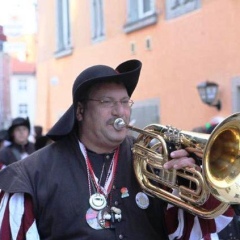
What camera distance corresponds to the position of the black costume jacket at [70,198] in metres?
3.02

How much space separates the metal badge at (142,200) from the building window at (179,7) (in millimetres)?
6876

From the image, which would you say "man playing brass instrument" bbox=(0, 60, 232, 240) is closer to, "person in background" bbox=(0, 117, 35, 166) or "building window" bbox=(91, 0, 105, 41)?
"person in background" bbox=(0, 117, 35, 166)

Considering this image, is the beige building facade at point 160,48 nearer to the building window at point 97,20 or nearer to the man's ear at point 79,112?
the building window at point 97,20

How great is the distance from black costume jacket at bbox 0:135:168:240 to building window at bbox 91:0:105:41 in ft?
32.1

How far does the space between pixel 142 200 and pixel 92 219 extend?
0.86 ft

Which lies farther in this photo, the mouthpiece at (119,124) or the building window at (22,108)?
the building window at (22,108)

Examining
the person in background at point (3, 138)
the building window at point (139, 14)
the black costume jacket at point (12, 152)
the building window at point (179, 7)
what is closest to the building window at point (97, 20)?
the building window at point (139, 14)


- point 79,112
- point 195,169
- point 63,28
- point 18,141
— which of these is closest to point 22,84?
point 63,28

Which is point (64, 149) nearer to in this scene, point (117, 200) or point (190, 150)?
point (117, 200)

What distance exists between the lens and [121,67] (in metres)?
3.28

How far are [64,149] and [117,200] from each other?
364 millimetres

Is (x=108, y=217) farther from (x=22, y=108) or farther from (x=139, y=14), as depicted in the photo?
Answer: (x=22, y=108)

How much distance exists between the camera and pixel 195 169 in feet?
9.36

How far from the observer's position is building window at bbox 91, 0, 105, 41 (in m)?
12.9
